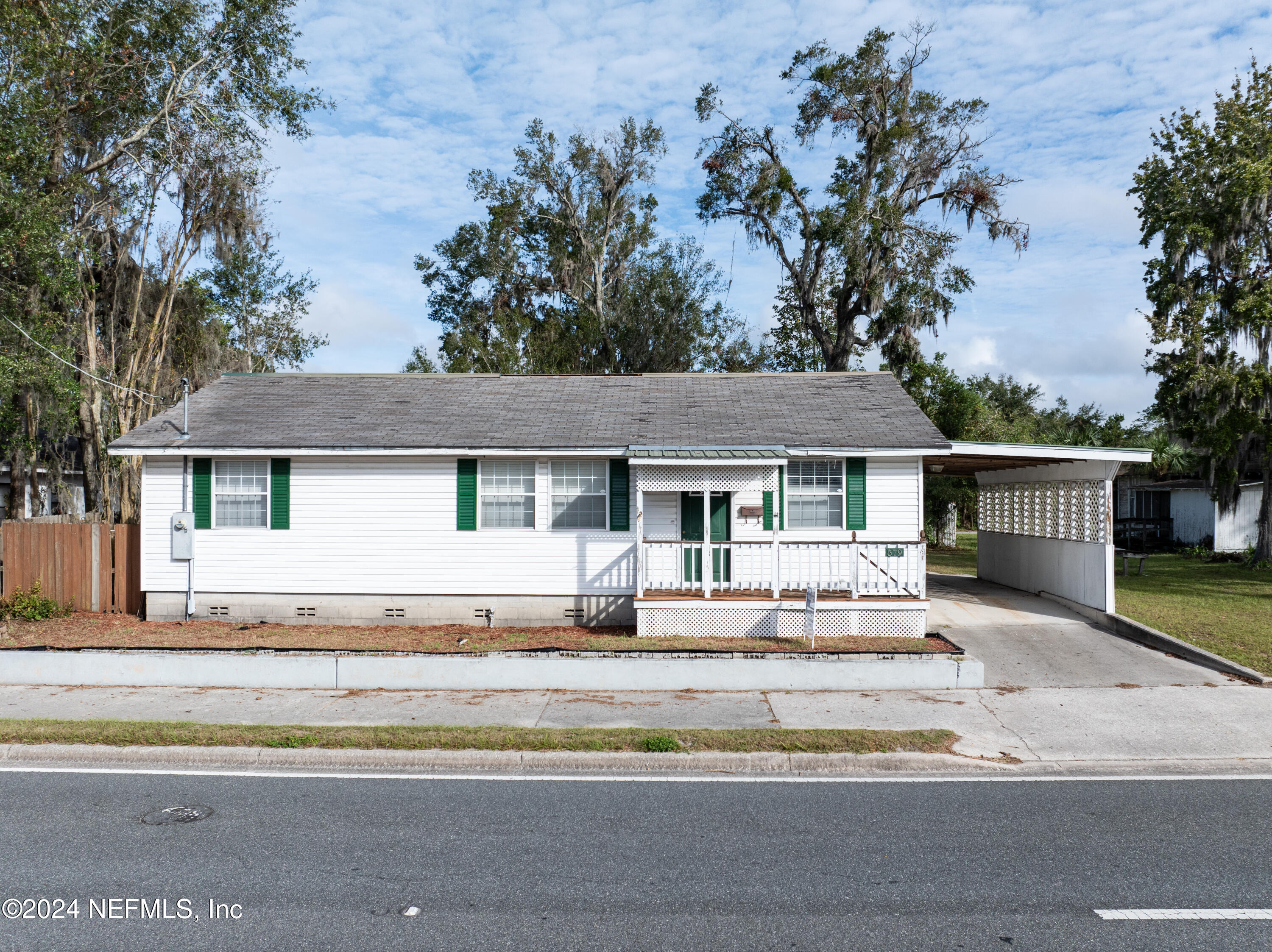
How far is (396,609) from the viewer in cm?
1387

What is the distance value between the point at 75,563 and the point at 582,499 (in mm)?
9110

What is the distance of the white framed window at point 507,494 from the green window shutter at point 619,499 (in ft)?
4.33

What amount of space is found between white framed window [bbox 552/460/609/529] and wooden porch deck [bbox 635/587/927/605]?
5.91 ft

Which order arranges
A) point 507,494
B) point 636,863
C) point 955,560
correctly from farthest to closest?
point 955,560 → point 507,494 → point 636,863

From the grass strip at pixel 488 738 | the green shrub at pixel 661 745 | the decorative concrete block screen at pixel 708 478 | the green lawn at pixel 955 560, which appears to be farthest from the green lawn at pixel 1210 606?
the green shrub at pixel 661 745

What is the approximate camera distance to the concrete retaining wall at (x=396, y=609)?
13656mm

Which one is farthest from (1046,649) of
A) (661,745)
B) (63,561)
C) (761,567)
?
(63,561)

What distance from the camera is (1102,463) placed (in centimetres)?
1394

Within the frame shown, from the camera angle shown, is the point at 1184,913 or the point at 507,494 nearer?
the point at 1184,913

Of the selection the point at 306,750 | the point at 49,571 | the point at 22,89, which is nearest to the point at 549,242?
the point at 22,89

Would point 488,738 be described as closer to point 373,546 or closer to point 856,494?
point 373,546

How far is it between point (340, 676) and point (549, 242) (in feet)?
99.8

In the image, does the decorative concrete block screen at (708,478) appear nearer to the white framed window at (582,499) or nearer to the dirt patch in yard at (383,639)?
the white framed window at (582,499)

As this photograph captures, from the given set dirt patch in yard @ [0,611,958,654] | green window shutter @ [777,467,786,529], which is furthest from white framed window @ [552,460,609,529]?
green window shutter @ [777,467,786,529]
